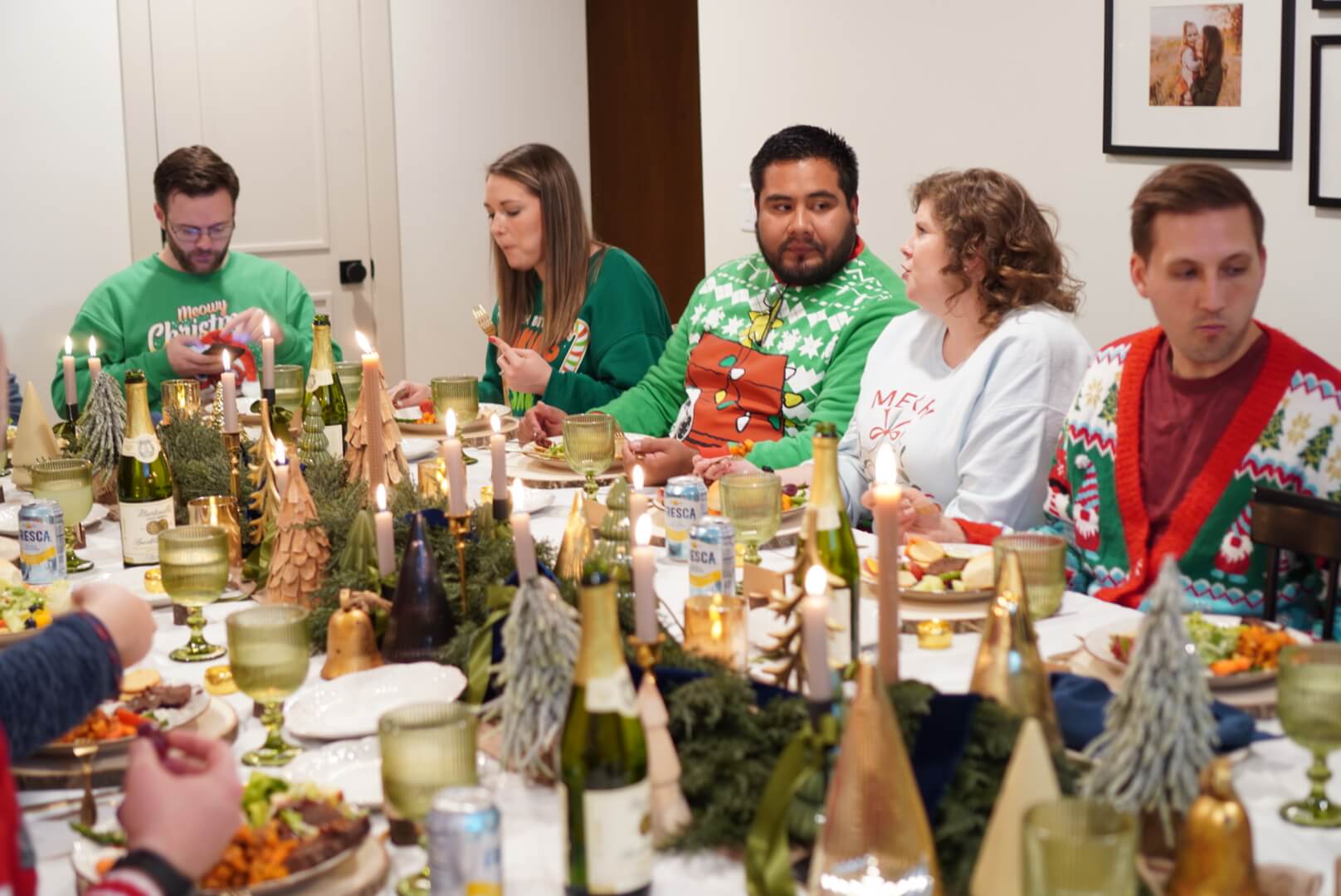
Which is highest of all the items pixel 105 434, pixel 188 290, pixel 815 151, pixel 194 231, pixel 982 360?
pixel 815 151

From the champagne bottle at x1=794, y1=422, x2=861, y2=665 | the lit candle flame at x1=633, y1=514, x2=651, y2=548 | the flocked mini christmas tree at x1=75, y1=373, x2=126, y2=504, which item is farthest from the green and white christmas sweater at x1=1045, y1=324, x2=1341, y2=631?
the flocked mini christmas tree at x1=75, y1=373, x2=126, y2=504

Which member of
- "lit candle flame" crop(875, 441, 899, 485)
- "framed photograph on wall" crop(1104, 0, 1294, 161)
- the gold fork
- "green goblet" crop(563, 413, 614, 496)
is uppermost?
"framed photograph on wall" crop(1104, 0, 1294, 161)

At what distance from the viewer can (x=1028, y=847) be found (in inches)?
37.1

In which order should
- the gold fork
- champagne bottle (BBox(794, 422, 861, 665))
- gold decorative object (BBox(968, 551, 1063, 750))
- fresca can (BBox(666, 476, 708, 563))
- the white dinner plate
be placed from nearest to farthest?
gold decorative object (BBox(968, 551, 1063, 750))
champagne bottle (BBox(794, 422, 861, 665))
fresca can (BBox(666, 476, 708, 563))
the white dinner plate
the gold fork

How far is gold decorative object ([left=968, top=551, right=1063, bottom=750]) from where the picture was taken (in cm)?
129

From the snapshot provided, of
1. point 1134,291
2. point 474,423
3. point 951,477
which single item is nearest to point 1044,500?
point 951,477

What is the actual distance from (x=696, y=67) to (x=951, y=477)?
333cm

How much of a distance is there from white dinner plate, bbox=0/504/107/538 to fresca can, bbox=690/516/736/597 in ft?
3.58

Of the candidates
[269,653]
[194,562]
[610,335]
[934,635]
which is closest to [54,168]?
[610,335]

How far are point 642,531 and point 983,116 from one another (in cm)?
231

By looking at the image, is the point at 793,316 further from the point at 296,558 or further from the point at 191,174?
the point at 191,174

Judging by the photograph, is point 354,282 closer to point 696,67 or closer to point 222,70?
point 222,70

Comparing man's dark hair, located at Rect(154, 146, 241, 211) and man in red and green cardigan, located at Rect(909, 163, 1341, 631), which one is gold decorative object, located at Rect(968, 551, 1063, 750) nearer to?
man in red and green cardigan, located at Rect(909, 163, 1341, 631)

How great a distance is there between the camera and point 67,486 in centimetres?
221
